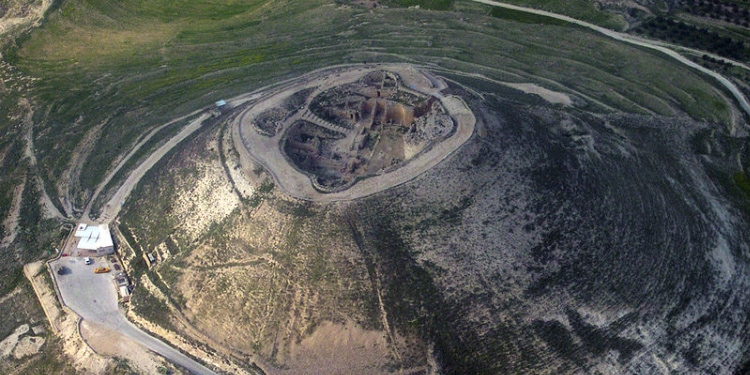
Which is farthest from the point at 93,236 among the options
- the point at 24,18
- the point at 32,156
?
the point at 24,18

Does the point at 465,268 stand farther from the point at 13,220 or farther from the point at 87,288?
the point at 13,220

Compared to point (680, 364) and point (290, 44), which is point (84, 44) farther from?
point (680, 364)

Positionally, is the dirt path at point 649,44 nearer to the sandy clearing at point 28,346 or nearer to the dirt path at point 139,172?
the dirt path at point 139,172

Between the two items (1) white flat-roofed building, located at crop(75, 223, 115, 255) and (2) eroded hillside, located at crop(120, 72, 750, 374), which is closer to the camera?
(2) eroded hillside, located at crop(120, 72, 750, 374)

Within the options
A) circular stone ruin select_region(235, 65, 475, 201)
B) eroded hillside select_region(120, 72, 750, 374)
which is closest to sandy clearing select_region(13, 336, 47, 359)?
eroded hillside select_region(120, 72, 750, 374)

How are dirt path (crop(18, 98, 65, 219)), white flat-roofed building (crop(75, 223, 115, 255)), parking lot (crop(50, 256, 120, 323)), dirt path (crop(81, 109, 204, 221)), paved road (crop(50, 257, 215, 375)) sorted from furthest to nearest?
dirt path (crop(81, 109, 204, 221)) < dirt path (crop(18, 98, 65, 219)) < white flat-roofed building (crop(75, 223, 115, 255)) < parking lot (crop(50, 256, 120, 323)) < paved road (crop(50, 257, 215, 375))

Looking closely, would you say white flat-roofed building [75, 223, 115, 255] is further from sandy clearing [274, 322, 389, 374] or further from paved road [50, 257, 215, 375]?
sandy clearing [274, 322, 389, 374]

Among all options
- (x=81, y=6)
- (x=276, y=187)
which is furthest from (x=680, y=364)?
(x=81, y=6)
